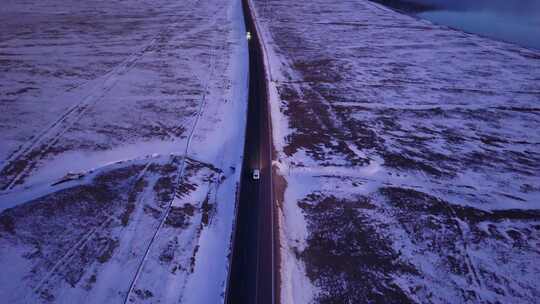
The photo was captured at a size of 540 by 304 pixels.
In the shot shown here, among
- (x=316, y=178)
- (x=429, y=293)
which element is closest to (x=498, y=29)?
(x=316, y=178)

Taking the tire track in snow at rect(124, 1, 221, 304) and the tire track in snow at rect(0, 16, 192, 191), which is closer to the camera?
the tire track in snow at rect(124, 1, 221, 304)

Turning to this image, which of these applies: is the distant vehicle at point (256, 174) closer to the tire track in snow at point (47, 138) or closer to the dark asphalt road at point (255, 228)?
the dark asphalt road at point (255, 228)

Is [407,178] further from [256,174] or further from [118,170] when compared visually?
[118,170]

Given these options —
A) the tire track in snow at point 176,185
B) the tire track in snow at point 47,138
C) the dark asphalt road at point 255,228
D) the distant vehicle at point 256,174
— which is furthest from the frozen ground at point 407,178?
the tire track in snow at point 47,138

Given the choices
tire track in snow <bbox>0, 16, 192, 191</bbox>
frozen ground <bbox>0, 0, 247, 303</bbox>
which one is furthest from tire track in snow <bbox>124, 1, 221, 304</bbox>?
tire track in snow <bbox>0, 16, 192, 191</bbox>

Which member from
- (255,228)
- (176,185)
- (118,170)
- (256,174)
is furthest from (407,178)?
(118,170)

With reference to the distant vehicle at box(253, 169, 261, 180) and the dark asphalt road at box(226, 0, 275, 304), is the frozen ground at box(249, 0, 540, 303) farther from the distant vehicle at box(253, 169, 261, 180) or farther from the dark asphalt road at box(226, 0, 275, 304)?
Answer: the distant vehicle at box(253, 169, 261, 180)

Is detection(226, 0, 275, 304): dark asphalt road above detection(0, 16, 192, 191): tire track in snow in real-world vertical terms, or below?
below
